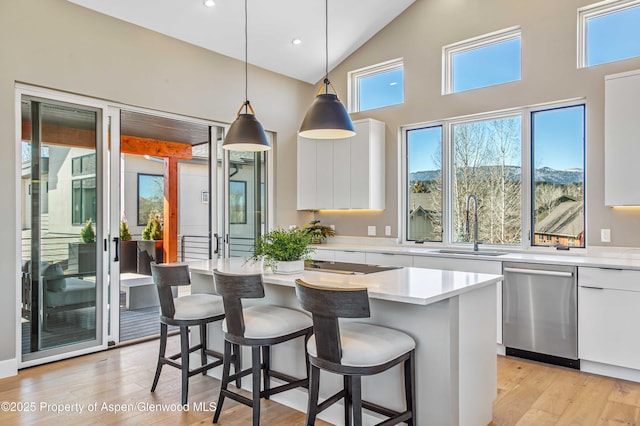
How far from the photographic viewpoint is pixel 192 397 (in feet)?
10.2

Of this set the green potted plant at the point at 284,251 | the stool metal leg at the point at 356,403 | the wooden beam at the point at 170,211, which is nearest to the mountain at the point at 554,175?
the green potted plant at the point at 284,251

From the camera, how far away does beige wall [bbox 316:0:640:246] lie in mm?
3934

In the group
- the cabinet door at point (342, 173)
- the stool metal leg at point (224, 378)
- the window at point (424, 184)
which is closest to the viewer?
the stool metal leg at point (224, 378)

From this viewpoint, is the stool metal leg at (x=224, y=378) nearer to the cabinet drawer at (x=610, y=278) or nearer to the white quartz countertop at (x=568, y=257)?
the white quartz countertop at (x=568, y=257)

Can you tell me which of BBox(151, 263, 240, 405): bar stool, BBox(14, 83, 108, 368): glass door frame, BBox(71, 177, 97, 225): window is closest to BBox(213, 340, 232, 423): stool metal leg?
BBox(151, 263, 240, 405): bar stool

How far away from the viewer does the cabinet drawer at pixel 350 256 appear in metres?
4.93

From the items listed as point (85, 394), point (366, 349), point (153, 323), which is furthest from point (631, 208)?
point (153, 323)

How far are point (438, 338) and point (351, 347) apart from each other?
0.49m

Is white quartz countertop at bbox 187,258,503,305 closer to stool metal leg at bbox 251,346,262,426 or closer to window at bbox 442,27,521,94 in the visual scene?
stool metal leg at bbox 251,346,262,426

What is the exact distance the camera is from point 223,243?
5.25 meters

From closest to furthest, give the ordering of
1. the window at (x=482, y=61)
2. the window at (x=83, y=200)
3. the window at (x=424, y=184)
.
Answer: the window at (x=83, y=200) < the window at (x=482, y=61) < the window at (x=424, y=184)

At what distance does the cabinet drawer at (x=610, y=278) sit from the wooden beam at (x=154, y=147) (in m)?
6.23

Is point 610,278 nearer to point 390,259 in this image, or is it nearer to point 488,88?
point 390,259

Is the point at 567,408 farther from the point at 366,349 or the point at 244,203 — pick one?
the point at 244,203
